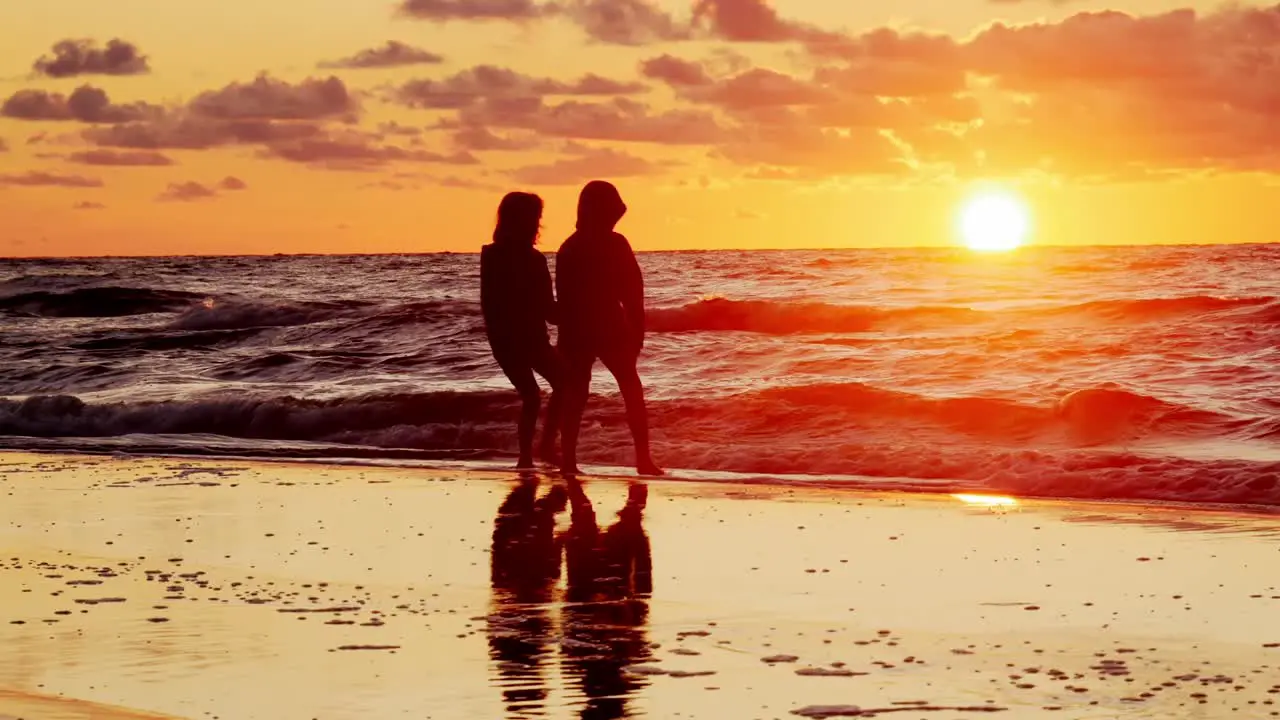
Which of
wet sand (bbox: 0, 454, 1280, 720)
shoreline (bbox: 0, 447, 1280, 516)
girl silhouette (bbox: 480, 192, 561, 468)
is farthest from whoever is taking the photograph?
girl silhouette (bbox: 480, 192, 561, 468)

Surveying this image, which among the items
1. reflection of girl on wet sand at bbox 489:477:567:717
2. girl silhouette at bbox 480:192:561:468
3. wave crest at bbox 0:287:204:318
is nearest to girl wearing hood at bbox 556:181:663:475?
girl silhouette at bbox 480:192:561:468

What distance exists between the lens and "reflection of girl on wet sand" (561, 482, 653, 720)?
535 centimetres

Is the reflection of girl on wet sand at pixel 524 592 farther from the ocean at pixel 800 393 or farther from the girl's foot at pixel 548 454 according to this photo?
the ocean at pixel 800 393

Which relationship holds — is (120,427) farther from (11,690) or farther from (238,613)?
(11,690)

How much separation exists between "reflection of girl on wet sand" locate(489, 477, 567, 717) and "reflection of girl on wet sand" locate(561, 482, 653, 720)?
0.10m

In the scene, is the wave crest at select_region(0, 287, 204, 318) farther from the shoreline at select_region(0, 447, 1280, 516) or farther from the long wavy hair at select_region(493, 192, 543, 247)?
the long wavy hair at select_region(493, 192, 543, 247)

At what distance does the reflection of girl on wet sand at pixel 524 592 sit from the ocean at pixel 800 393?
3.15 m

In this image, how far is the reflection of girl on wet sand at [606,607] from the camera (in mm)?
5348

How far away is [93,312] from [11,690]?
4076 centimetres

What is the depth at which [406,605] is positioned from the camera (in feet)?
22.4

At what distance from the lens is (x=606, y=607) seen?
6.79 meters

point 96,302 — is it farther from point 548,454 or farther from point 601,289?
point 601,289

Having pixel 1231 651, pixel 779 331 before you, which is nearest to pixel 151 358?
pixel 779 331

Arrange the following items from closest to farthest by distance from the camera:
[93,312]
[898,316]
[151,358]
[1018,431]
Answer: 1. [1018,431]
2. [151,358]
3. [898,316]
4. [93,312]
